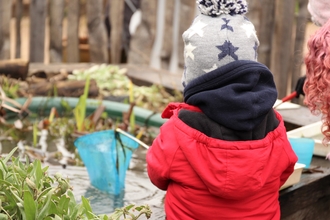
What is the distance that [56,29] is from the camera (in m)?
6.20

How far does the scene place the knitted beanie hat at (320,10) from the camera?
9.47ft

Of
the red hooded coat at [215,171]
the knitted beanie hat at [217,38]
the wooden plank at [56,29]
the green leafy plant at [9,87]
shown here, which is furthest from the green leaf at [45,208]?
the wooden plank at [56,29]

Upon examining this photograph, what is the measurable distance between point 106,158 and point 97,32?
3.40m

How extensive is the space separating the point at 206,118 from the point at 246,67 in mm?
231

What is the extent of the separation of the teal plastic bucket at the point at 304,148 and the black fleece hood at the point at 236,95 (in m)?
0.90

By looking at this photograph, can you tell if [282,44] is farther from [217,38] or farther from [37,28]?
[217,38]

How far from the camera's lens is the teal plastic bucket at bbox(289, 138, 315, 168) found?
305 cm

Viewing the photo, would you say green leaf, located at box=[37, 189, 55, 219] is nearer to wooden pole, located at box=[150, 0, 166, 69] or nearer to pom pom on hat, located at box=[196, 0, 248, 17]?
pom pom on hat, located at box=[196, 0, 248, 17]

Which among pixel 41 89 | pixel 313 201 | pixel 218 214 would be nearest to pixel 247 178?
pixel 218 214

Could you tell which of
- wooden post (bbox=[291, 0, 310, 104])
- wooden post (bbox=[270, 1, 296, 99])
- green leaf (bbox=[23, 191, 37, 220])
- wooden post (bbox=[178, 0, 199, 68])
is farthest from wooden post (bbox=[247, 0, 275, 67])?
green leaf (bbox=[23, 191, 37, 220])

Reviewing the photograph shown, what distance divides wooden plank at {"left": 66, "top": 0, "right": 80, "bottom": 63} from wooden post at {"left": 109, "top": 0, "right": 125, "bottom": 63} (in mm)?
339

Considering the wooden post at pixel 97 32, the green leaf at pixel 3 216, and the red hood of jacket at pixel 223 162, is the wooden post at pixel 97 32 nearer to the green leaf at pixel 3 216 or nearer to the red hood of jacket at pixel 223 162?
the red hood of jacket at pixel 223 162

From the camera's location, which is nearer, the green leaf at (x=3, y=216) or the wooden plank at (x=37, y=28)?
the green leaf at (x=3, y=216)

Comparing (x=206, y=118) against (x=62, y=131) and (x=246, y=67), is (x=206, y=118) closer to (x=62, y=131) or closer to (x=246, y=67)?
(x=246, y=67)
